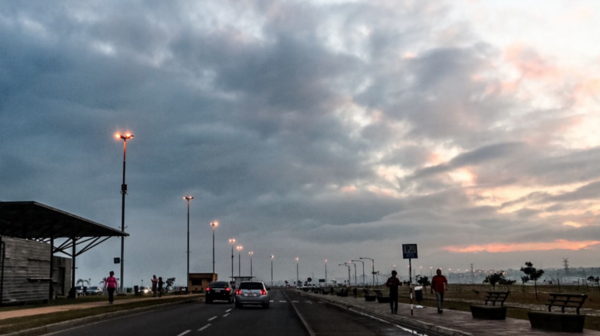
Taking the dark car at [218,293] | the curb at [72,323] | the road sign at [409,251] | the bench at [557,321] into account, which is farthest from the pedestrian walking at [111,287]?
the bench at [557,321]

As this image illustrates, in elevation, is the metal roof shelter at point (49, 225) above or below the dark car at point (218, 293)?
above

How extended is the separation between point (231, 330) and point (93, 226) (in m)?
24.8

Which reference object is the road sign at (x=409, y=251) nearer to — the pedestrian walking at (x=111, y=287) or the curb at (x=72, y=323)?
the curb at (x=72, y=323)

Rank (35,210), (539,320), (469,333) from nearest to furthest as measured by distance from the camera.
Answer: (469,333), (539,320), (35,210)

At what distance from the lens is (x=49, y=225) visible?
36781 mm

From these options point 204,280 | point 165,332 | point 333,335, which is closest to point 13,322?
point 165,332

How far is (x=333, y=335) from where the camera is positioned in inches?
615

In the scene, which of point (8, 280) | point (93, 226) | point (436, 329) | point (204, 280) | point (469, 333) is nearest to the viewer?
point (469, 333)

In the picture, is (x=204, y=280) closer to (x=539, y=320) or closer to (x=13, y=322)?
(x=13, y=322)

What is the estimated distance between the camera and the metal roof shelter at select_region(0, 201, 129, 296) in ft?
96.4

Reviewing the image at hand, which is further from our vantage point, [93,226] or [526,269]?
[526,269]

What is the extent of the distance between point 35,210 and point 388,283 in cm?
2014

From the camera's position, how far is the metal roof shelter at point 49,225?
29.4 metres

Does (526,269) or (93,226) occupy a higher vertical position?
(93,226)
